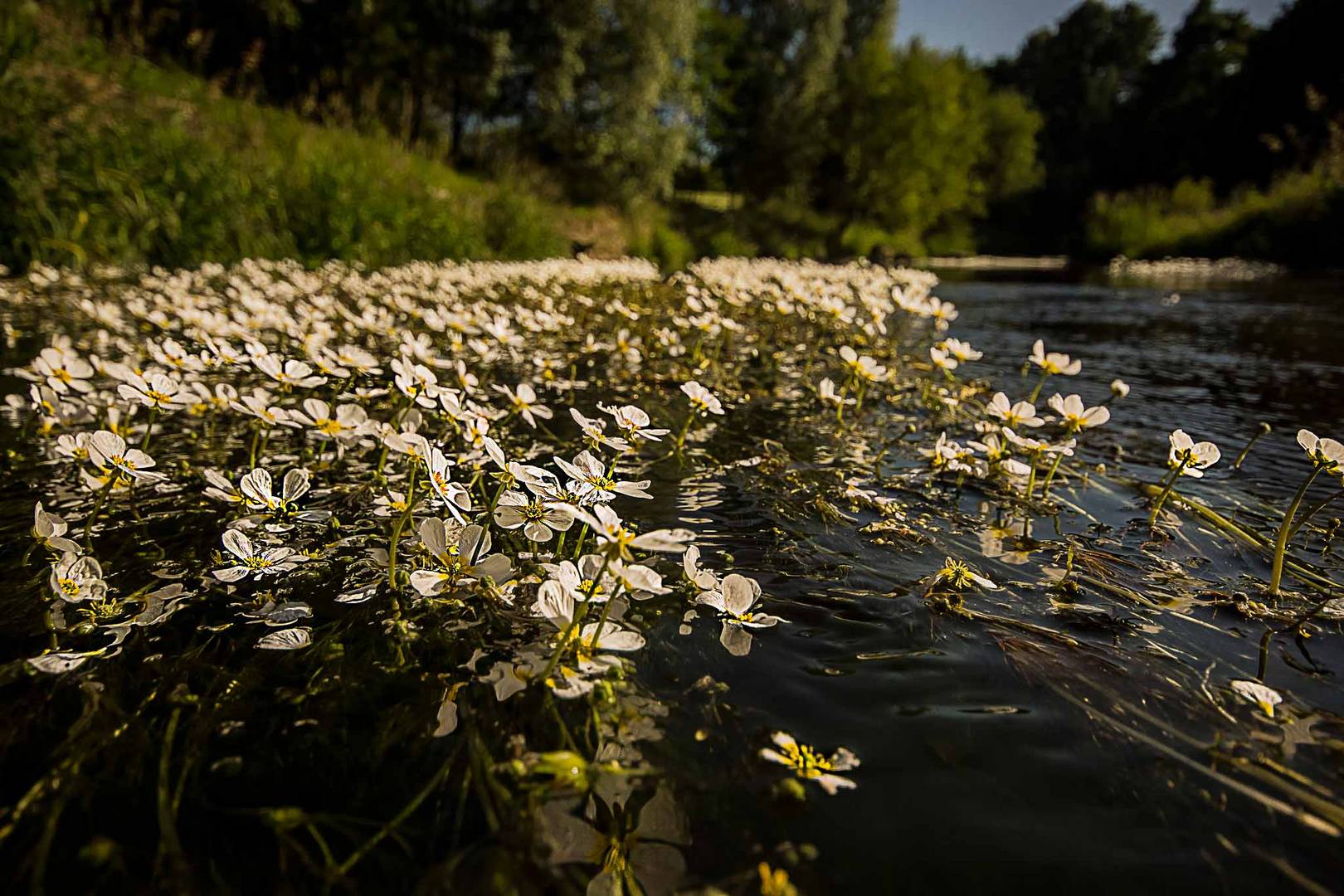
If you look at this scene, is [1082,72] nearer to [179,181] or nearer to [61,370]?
[179,181]

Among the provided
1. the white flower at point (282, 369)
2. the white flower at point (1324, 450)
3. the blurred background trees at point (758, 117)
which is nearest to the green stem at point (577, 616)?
the white flower at point (282, 369)

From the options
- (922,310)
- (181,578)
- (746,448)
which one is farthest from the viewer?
(922,310)

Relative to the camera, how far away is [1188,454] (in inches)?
71.4

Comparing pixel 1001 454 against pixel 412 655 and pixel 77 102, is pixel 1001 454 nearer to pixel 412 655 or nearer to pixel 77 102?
pixel 412 655

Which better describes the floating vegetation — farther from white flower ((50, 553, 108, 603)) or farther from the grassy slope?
the grassy slope

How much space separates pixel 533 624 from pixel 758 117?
122 ft

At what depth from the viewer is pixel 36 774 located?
96cm

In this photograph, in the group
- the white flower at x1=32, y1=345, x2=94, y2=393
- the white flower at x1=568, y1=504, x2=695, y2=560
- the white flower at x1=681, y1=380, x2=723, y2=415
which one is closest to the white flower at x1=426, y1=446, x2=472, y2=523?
the white flower at x1=568, y1=504, x2=695, y2=560

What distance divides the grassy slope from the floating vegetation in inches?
187

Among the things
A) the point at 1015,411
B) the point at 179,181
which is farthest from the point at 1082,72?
the point at 1015,411

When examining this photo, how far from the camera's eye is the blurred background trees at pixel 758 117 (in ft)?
48.9

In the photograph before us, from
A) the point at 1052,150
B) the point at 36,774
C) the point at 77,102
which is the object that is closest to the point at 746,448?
the point at 36,774

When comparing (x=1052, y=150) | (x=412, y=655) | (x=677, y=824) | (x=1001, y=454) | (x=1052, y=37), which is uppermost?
(x=1052, y=37)

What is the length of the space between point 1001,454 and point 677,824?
5.93ft
